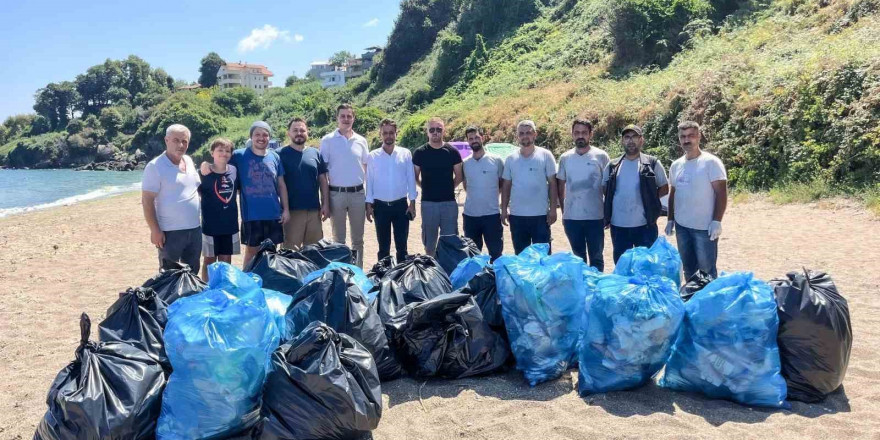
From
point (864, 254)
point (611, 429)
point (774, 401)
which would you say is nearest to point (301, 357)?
point (611, 429)

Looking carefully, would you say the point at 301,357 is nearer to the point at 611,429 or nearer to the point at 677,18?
the point at 611,429

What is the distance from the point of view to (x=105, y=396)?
2.59 m

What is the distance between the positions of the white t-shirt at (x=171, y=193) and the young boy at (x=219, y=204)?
0.71ft

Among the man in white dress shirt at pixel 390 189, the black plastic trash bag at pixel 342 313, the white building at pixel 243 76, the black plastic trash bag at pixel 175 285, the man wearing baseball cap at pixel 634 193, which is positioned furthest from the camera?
the white building at pixel 243 76

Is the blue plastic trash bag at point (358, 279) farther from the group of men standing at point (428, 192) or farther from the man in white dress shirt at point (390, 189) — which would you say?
the man in white dress shirt at point (390, 189)

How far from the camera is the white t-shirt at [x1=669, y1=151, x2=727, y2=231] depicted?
439cm

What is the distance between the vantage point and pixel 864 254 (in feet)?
21.4

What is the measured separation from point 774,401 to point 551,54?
100 ft

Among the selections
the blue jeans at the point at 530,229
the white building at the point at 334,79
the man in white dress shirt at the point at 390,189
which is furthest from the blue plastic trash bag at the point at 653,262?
the white building at the point at 334,79

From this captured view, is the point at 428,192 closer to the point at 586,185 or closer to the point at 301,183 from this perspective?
the point at 301,183

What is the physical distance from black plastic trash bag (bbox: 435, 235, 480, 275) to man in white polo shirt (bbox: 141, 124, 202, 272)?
6.71ft

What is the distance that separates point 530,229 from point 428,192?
3.49ft

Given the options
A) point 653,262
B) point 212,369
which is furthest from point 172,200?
point 653,262

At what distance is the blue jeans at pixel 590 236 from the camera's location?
5039mm
